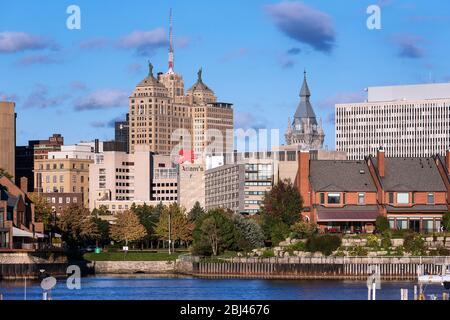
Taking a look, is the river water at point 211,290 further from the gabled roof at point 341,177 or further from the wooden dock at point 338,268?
the gabled roof at point 341,177

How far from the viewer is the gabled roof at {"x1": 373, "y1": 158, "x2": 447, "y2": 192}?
13425cm

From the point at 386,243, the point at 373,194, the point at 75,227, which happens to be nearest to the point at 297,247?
the point at 386,243

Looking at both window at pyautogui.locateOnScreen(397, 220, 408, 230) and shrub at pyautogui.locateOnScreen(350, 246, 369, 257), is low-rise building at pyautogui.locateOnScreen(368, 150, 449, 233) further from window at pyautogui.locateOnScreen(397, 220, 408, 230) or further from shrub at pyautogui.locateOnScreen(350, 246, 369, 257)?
shrub at pyautogui.locateOnScreen(350, 246, 369, 257)

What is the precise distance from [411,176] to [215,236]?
21849 millimetres

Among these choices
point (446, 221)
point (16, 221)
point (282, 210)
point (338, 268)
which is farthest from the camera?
point (16, 221)

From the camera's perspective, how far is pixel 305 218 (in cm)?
13338

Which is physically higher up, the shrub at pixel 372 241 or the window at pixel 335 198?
the window at pixel 335 198

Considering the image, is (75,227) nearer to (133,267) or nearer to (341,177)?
(133,267)

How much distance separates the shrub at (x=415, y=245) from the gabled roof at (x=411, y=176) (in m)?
12.1

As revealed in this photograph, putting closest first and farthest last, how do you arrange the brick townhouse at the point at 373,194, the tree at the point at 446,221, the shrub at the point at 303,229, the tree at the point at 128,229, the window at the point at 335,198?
the shrub at the point at 303,229
the tree at the point at 446,221
the brick townhouse at the point at 373,194
the window at the point at 335,198
the tree at the point at 128,229

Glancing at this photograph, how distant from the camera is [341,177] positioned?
136000 mm

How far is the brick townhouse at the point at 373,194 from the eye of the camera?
433 feet

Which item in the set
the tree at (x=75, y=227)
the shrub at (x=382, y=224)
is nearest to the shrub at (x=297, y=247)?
the shrub at (x=382, y=224)
